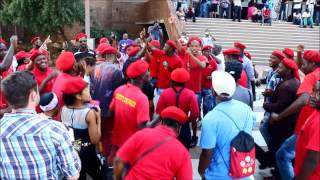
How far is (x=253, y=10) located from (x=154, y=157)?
71.1ft

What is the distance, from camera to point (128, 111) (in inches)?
169

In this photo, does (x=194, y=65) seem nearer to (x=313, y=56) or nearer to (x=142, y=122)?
(x=313, y=56)

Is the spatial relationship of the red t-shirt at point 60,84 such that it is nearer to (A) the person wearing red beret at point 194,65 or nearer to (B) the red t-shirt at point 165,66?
(B) the red t-shirt at point 165,66

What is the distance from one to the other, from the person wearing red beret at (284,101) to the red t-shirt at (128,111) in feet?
6.07

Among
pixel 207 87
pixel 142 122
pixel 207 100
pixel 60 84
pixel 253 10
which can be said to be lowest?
pixel 207 100

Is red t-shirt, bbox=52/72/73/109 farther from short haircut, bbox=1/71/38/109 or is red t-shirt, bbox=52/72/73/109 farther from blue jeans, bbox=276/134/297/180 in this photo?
blue jeans, bbox=276/134/297/180

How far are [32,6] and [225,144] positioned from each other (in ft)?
65.3

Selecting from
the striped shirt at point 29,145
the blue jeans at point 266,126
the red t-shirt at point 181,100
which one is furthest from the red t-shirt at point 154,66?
the striped shirt at point 29,145

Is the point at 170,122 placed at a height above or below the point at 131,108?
above

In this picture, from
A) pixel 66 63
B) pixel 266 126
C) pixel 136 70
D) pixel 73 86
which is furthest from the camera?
pixel 266 126

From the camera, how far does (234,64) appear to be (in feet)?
15.6

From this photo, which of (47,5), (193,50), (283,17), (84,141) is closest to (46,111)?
(84,141)

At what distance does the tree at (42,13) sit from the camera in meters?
21.0

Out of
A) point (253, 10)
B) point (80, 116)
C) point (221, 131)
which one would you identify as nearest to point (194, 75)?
point (80, 116)
